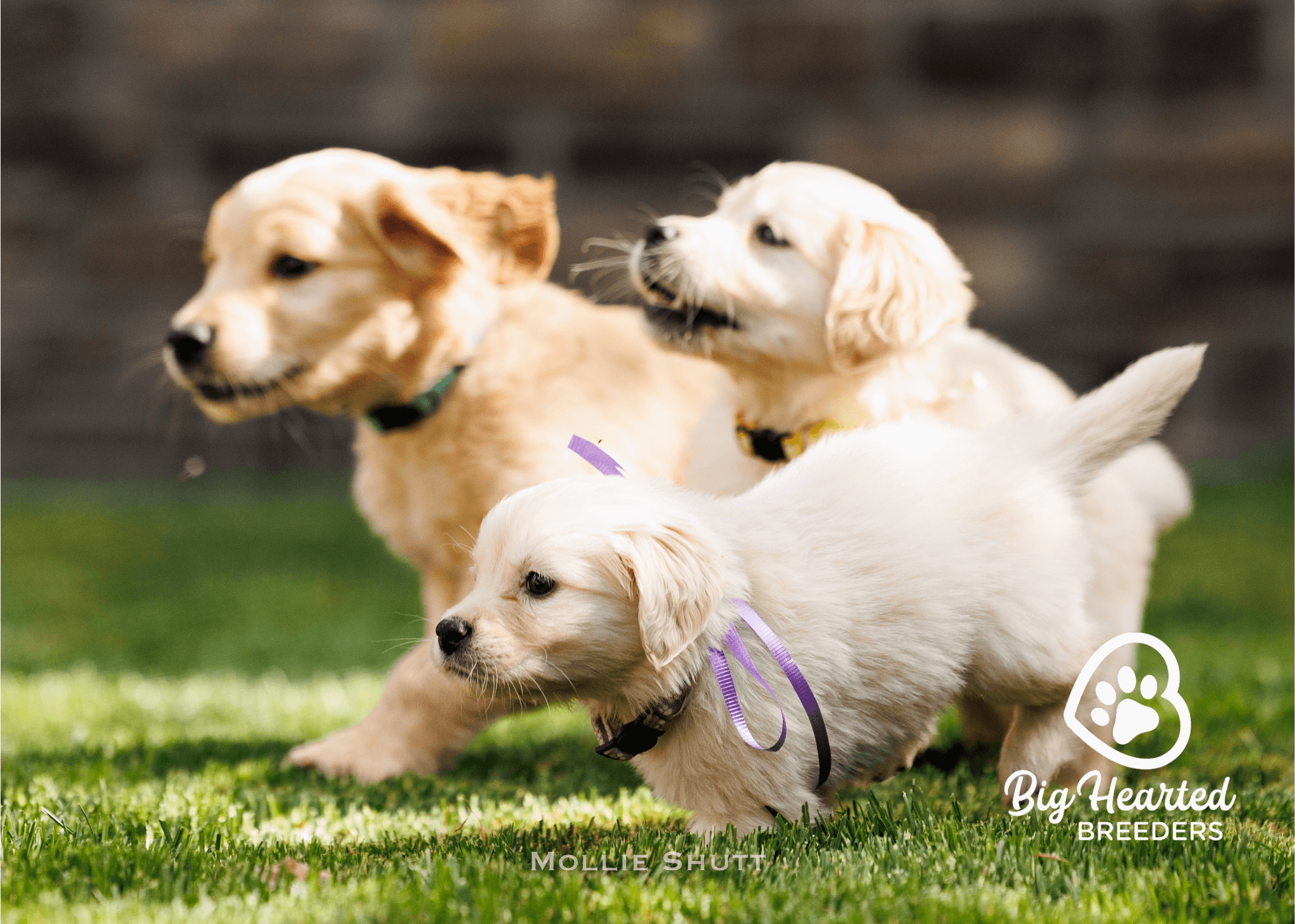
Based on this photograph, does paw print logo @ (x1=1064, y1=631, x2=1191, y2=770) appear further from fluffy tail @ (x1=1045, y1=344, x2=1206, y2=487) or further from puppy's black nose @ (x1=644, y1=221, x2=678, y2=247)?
puppy's black nose @ (x1=644, y1=221, x2=678, y2=247)

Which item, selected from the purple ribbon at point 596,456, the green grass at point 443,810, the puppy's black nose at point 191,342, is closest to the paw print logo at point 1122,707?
the green grass at point 443,810

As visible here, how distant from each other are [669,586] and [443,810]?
1.21 metres

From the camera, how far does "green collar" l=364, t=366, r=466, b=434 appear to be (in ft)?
11.5

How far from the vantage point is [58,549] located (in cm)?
776

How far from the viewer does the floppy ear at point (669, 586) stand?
212 centimetres

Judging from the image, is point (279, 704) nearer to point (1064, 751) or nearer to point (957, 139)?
point (1064, 751)

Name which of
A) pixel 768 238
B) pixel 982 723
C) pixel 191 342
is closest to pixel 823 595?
pixel 768 238

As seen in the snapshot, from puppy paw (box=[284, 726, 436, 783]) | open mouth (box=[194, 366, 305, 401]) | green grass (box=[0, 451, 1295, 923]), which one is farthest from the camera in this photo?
puppy paw (box=[284, 726, 436, 783])

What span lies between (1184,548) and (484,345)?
550 centimetres

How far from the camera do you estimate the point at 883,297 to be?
2994 mm

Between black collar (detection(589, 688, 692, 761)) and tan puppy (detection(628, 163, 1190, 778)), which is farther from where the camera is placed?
tan puppy (detection(628, 163, 1190, 778))

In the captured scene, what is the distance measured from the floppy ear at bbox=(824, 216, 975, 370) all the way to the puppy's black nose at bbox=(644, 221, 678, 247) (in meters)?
0.43

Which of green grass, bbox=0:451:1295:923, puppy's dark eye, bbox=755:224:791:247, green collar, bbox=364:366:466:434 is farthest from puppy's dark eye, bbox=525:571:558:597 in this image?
green collar, bbox=364:366:466:434

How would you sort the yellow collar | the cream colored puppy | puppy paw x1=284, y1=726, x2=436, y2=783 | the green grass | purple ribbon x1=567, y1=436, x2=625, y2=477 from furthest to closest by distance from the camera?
puppy paw x1=284, y1=726, x2=436, y2=783, the yellow collar, purple ribbon x1=567, y1=436, x2=625, y2=477, the cream colored puppy, the green grass
